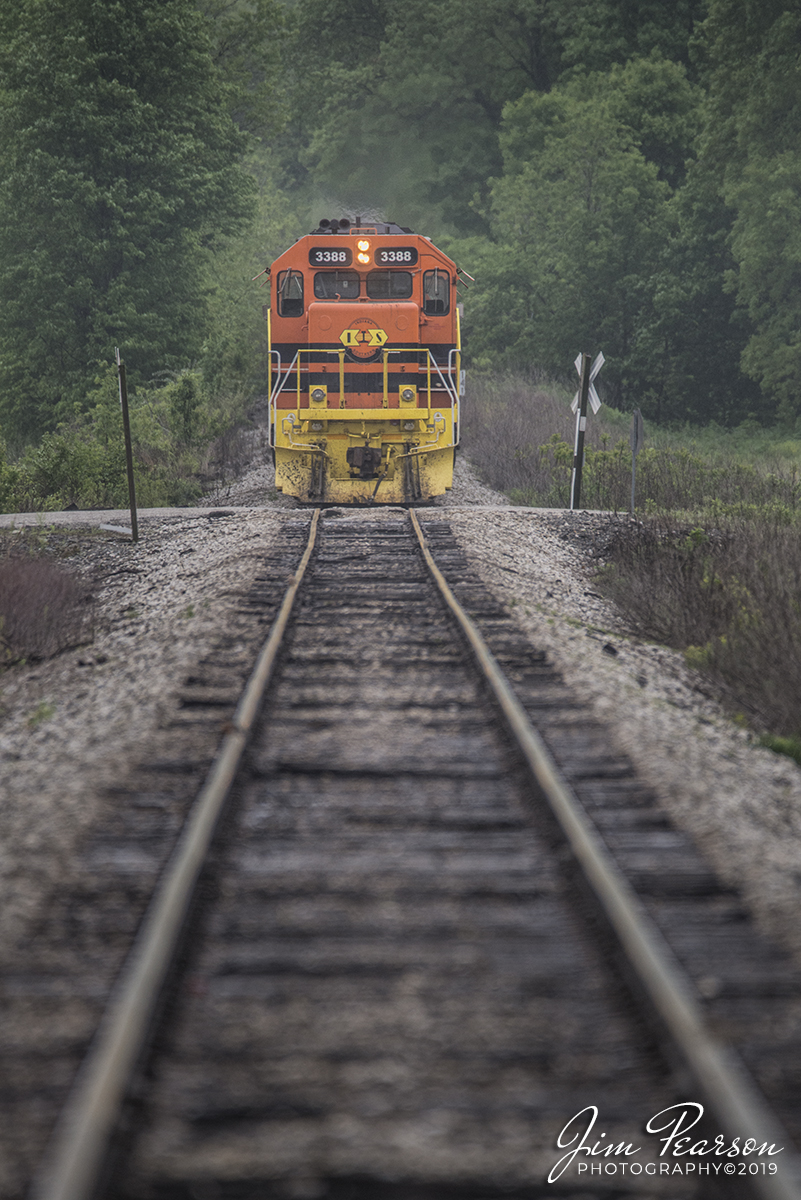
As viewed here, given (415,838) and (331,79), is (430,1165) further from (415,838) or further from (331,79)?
(331,79)

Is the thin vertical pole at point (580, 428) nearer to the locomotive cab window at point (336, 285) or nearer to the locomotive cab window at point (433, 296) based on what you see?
the locomotive cab window at point (433, 296)

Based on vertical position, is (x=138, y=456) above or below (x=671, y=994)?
above

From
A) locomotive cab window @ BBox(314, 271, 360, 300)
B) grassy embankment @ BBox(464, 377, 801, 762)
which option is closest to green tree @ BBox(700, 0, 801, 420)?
grassy embankment @ BBox(464, 377, 801, 762)

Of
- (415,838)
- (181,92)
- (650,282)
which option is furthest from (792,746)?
(650,282)

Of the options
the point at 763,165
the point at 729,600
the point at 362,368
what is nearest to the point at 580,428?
the point at 362,368

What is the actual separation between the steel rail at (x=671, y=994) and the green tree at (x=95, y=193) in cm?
2124

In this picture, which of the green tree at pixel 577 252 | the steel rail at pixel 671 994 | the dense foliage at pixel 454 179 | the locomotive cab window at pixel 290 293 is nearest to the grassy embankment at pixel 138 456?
the dense foliage at pixel 454 179

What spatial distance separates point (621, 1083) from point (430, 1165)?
1.87 ft

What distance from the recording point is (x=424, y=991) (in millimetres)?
2820

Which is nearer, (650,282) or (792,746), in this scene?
(792,746)

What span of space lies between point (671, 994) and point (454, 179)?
46.0 meters

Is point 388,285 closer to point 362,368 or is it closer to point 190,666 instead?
point 362,368

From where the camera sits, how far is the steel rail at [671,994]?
218 cm

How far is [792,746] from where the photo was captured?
513cm
